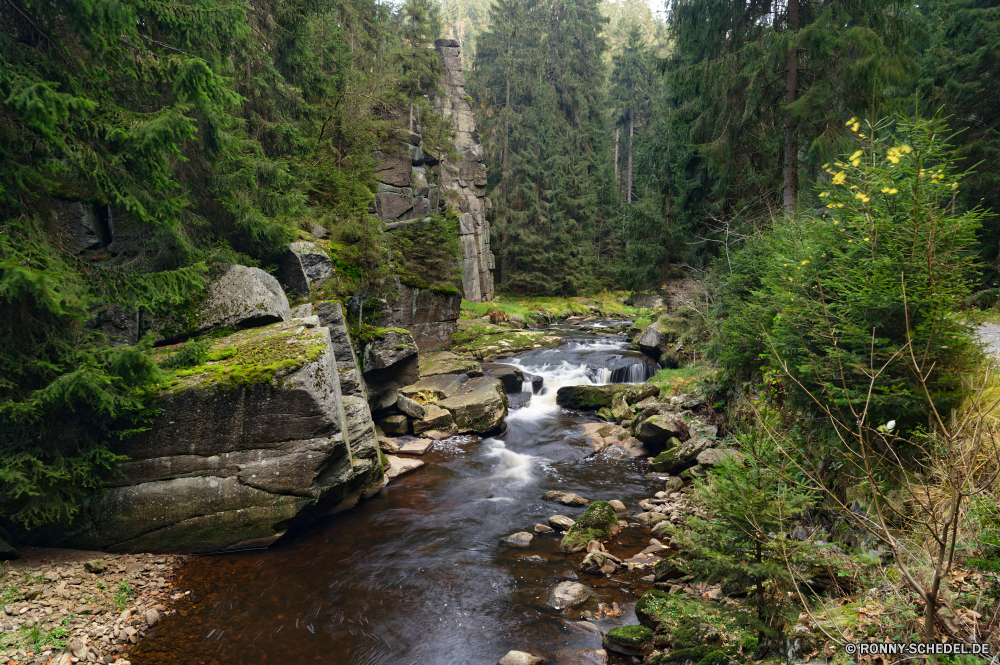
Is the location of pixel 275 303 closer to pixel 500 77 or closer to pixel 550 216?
pixel 550 216

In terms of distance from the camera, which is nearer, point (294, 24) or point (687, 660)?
point (687, 660)

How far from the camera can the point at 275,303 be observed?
9.49 meters

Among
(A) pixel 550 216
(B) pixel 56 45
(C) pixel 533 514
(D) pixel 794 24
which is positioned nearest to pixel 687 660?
(C) pixel 533 514

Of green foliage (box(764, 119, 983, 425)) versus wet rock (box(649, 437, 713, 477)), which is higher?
green foliage (box(764, 119, 983, 425))

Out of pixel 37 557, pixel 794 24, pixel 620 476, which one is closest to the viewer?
pixel 37 557

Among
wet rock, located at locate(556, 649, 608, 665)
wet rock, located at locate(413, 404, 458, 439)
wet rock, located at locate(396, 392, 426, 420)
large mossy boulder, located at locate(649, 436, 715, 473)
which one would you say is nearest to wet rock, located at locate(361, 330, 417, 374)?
wet rock, located at locate(396, 392, 426, 420)

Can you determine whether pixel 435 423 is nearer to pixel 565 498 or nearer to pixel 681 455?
pixel 565 498

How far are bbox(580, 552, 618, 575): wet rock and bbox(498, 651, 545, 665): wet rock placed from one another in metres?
1.92

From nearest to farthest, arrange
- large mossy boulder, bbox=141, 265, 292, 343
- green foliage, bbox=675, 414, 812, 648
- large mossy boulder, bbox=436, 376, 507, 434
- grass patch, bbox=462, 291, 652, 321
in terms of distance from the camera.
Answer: green foliage, bbox=675, 414, 812, 648, large mossy boulder, bbox=141, 265, 292, 343, large mossy boulder, bbox=436, 376, 507, 434, grass patch, bbox=462, 291, 652, 321

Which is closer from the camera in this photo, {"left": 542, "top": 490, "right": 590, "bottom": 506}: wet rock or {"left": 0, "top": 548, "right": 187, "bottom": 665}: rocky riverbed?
{"left": 0, "top": 548, "right": 187, "bottom": 665}: rocky riverbed

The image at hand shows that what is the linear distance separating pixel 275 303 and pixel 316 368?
244cm

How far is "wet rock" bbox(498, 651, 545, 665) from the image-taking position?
534cm

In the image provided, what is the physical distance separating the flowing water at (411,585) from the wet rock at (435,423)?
7.67 feet

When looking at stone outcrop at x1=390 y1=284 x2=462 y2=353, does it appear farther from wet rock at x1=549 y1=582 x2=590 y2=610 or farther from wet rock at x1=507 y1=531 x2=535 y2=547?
wet rock at x1=549 y1=582 x2=590 y2=610
